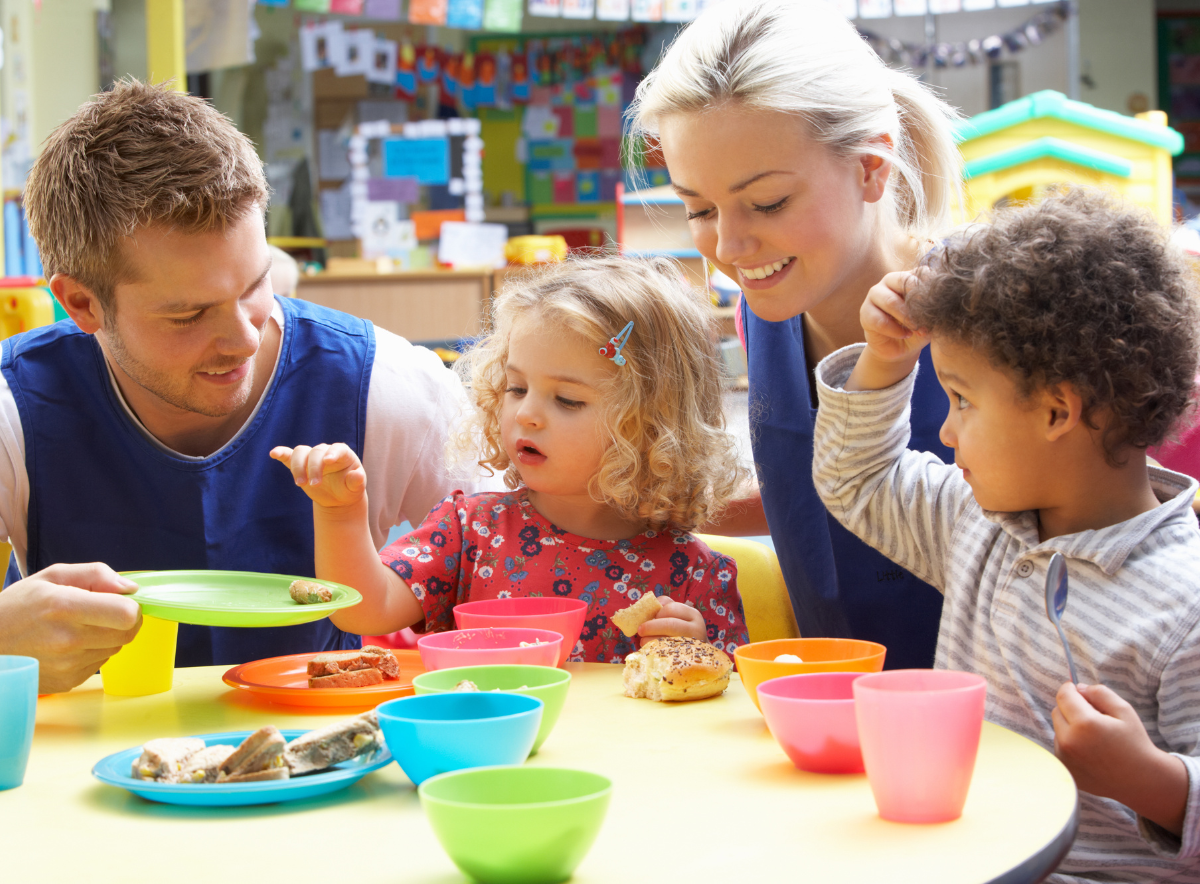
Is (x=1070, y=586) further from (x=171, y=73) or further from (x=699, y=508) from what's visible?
(x=171, y=73)

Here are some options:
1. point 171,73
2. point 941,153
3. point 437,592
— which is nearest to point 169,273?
point 437,592

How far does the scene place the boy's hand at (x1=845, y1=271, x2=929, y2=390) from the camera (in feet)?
4.12

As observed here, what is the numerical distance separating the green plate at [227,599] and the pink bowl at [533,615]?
121 mm

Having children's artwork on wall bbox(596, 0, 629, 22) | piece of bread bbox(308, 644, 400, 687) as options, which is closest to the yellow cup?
piece of bread bbox(308, 644, 400, 687)

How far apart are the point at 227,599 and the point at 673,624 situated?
0.50 metres

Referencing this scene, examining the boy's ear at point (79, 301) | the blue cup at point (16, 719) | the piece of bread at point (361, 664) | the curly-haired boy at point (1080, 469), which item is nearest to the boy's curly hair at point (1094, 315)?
the curly-haired boy at point (1080, 469)

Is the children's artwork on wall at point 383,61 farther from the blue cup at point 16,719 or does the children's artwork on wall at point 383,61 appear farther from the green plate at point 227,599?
the blue cup at point 16,719

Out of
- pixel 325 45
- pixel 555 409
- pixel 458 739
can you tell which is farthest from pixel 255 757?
pixel 325 45

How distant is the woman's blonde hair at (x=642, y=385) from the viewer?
1557 mm

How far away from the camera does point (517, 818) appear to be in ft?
2.06

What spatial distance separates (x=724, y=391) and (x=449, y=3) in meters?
4.71

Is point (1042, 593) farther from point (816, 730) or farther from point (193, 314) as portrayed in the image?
point (193, 314)

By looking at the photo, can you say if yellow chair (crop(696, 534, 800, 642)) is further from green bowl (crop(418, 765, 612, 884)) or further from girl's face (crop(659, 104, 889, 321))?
green bowl (crop(418, 765, 612, 884))

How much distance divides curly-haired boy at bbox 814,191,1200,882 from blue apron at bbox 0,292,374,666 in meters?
0.91
